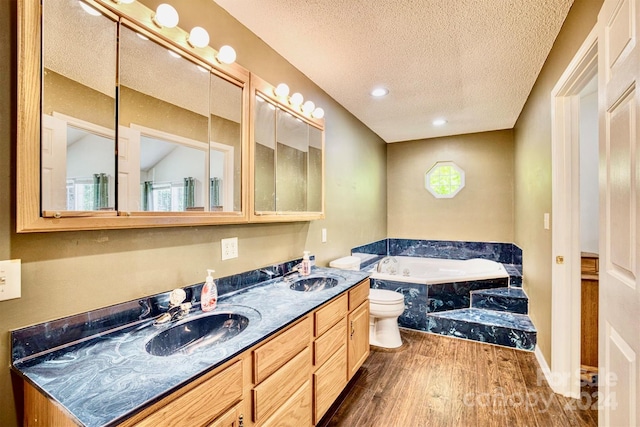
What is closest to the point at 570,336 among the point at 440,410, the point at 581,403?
the point at 581,403

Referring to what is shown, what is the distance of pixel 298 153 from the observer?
221cm

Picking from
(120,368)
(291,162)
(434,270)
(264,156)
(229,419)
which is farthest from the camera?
(434,270)

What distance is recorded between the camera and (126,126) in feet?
3.74

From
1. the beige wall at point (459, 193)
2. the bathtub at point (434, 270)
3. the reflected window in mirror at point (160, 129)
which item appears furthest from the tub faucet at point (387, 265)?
the reflected window in mirror at point (160, 129)

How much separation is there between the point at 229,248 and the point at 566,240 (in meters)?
2.15

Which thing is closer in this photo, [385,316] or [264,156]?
[264,156]

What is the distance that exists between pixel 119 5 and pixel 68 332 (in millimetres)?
1195

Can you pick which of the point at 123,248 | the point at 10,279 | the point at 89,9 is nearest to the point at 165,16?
the point at 89,9

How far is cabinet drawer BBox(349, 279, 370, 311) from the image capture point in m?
1.89

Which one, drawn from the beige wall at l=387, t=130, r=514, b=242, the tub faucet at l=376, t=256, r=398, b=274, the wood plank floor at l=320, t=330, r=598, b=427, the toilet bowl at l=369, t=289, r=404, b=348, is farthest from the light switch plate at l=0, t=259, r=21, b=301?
the beige wall at l=387, t=130, r=514, b=242

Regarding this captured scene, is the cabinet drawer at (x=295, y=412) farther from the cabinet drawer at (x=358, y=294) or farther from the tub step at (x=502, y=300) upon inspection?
the tub step at (x=502, y=300)

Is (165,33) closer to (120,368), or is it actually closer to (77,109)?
(77,109)

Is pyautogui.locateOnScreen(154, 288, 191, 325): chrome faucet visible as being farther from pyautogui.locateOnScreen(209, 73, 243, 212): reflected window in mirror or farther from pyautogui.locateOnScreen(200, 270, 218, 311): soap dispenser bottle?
pyautogui.locateOnScreen(209, 73, 243, 212): reflected window in mirror

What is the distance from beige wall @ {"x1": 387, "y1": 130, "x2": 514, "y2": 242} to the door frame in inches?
84.0
